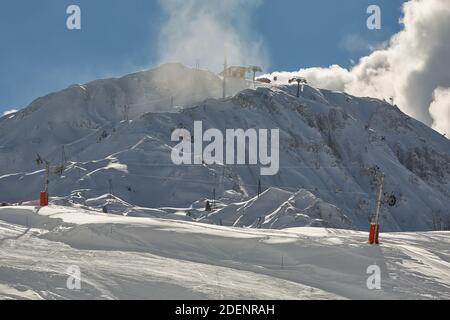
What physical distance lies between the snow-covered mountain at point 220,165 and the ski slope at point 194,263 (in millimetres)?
55846

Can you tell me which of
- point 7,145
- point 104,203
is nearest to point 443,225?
point 104,203

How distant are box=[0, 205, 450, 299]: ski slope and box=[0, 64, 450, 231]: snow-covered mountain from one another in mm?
55846

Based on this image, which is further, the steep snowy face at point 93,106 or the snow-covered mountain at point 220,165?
the steep snowy face at point 93,106

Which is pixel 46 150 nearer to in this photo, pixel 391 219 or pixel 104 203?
pixel 104 203

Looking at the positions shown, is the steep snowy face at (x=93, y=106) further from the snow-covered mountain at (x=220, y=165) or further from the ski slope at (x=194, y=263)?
the ski slope at (x=194, y=263)

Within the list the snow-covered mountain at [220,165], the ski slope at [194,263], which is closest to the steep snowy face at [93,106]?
the snow-covered mountain at [220,165]

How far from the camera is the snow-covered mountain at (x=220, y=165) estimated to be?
301ft

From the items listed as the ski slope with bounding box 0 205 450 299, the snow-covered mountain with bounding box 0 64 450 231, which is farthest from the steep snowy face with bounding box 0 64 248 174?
the ski slope with bounding box 0 205 450 299

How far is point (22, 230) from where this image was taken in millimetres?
21031

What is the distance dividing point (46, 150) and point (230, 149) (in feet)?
158

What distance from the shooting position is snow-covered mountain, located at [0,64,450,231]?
301 feet

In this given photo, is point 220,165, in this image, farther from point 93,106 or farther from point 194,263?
point 194,263

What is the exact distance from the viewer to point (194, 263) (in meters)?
16.6

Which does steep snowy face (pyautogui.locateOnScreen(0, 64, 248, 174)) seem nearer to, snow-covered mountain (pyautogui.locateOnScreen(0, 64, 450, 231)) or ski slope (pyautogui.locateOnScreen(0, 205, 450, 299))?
snow-covered mountain (pyautogui.locateOnScreen(0, 64, 450, 231))
